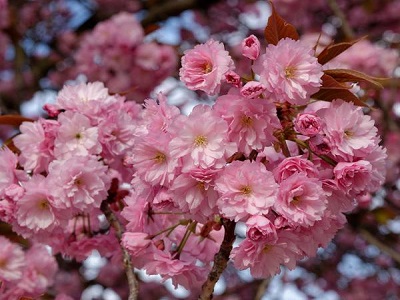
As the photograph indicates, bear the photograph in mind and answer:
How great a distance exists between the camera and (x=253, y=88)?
1408mm

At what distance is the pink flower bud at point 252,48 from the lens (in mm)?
1466

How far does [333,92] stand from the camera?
1.55 metres

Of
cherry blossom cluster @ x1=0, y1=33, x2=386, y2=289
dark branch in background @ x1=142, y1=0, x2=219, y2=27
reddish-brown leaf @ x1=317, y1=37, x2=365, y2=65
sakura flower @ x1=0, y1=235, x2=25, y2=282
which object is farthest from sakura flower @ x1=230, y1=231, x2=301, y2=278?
dark branch in background @ x1=142, y1=0, x2=219, y2=27

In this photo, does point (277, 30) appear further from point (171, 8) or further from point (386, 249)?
point (171, 8)

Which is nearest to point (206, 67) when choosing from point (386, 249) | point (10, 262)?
point (10, 262)

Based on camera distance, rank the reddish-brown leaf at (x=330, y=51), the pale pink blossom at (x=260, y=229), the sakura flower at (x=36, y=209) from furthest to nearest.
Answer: the sakura flower at (x=36, y=209) → the reddish-brown leaf at (x=330, y=51) → the pale pink blossom at (x=260, y=229)

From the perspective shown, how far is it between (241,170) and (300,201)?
132mm

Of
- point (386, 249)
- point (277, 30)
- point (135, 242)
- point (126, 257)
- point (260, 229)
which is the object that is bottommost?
point (386, 249)

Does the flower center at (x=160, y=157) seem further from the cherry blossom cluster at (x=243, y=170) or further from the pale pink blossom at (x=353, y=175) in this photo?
the pale pink blossom at (x=353, y=175)

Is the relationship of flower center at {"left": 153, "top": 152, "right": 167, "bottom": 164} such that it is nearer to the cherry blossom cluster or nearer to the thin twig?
the cherry blossom cluster

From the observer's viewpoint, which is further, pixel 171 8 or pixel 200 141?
pixel 171 8

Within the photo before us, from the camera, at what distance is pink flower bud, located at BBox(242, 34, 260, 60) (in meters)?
1.47

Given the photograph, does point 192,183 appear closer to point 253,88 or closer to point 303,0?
point 253,88

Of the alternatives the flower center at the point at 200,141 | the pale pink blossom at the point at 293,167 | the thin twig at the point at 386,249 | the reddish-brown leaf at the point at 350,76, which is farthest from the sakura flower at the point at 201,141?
the thin twig at the point at 386,249
